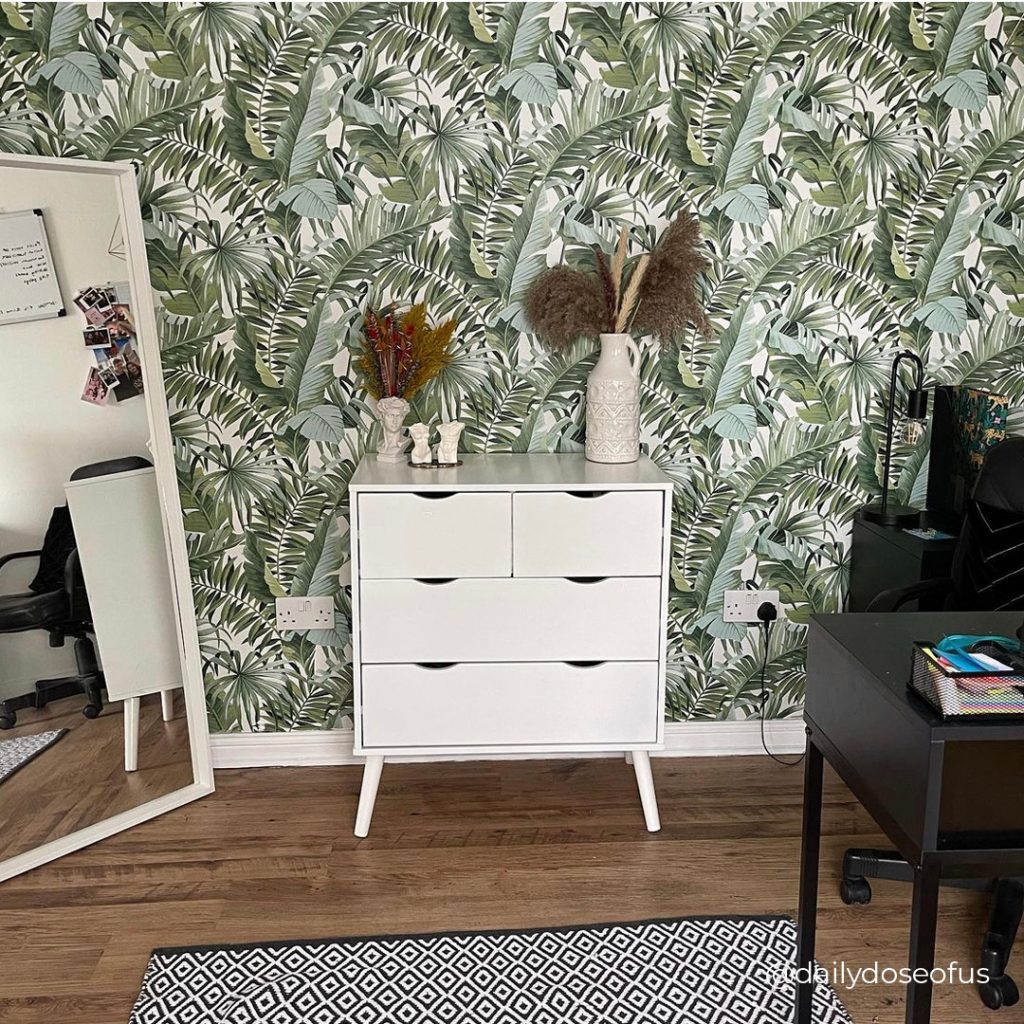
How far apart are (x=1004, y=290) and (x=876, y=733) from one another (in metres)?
2.05

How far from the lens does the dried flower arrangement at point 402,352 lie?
9.45 feet

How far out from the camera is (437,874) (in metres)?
2.59

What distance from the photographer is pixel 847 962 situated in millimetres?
2244

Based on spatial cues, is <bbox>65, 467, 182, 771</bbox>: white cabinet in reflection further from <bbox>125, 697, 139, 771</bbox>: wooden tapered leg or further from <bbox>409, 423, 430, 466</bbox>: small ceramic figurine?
<bbox>409, 423, 430, 466</bbox>: small ceramic figurine

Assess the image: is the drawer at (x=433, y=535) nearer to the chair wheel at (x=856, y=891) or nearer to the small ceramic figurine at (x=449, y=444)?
the small ceramic figurine at (x=449, y=444)

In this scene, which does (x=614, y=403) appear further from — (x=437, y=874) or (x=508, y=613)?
(x=437, y=874)

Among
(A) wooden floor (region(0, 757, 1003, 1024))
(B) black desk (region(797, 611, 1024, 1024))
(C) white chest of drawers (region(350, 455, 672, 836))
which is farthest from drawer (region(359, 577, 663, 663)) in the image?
(B) black desk (region(797, 611, 1024, 1024))

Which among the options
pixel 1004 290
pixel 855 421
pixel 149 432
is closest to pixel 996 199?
pixel 1004 290

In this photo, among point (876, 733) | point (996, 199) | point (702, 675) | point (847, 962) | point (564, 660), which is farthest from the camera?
point (702, 675)

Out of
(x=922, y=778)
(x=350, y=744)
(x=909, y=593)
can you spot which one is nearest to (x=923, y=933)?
(x=922, y=778)

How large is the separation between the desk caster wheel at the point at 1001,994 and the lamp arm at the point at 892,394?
1346 mm

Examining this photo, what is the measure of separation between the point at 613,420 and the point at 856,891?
1336 mm

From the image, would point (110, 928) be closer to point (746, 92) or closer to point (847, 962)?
point (847, 962)

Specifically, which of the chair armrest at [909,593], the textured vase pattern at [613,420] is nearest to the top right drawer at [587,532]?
the textured vase pattern at [613,420]
